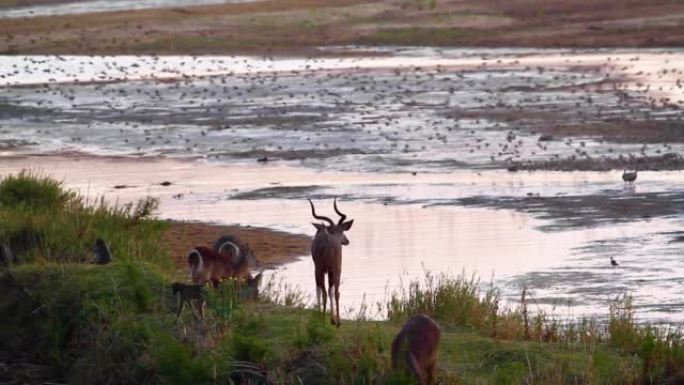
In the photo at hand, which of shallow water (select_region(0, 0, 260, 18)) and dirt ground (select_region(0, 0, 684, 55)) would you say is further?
shallow water (select_region(0, 0, 260, 18))

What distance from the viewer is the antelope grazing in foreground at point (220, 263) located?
14.0 meters

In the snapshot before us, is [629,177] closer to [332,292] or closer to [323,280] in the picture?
[332,292]

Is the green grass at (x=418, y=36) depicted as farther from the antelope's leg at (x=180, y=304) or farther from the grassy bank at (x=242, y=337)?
the antelope's leg at (x=180, y=304)

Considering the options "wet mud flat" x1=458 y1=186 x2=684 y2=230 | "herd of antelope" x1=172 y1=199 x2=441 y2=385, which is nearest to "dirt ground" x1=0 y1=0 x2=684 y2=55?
"wet mud flat" x1=458 y1=186 x2=684 y2=230

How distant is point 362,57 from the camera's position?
172ft

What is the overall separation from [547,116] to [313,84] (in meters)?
10.2

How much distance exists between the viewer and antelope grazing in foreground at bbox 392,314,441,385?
1070cm

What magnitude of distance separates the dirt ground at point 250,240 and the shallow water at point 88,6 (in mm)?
44697

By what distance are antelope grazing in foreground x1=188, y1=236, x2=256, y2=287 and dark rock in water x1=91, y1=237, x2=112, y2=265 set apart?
0.87 metres

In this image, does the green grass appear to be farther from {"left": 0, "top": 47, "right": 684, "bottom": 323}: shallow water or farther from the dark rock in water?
the dark rock in water

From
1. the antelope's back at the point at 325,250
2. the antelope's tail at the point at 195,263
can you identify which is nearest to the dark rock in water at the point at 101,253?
the antelope's tail at the point at 195,263

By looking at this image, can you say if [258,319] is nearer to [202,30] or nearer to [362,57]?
[362,57]

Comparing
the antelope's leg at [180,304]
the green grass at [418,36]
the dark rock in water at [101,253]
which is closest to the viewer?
the antelope's leg at [180,304]

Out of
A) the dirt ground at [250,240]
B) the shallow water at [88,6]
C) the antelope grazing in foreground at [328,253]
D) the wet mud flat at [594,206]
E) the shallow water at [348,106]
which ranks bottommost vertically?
the antelope grazing in foreground at [328,253]
